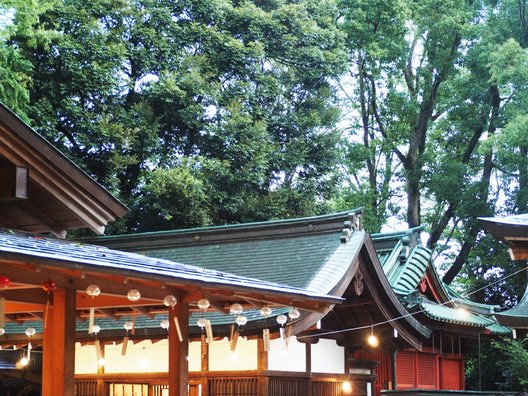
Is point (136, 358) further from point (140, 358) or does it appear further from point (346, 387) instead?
point (346, 387)

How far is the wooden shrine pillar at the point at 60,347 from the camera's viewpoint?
7.91 metres

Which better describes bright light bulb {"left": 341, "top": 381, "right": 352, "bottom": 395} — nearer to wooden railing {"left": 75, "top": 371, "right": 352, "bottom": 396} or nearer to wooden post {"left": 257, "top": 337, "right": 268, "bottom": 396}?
wooden railing {"left": 75, "top": 371, "right": 352, "bottom": 396}

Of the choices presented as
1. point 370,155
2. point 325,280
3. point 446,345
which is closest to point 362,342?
point 325,280

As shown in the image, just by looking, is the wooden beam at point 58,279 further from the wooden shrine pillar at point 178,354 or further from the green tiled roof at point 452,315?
the green tiled roof at point 452,315

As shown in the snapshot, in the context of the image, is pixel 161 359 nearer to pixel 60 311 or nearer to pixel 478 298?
pixel 60 311

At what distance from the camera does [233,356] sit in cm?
1395

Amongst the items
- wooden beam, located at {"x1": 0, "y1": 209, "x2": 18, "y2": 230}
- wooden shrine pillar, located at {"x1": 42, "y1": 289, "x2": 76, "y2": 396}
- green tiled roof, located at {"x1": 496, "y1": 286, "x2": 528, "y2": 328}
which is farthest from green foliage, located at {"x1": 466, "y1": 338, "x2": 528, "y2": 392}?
wooden shrine pillar, located at {"x1": 42, "y1": 289, "x2": 76, "y2": 396}

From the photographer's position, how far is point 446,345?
22.0m

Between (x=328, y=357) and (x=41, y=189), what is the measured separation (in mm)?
7986

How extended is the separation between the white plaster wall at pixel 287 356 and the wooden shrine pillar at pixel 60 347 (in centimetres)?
614

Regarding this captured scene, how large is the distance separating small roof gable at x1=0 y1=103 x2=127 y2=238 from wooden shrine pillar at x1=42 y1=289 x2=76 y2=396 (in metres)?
1.40

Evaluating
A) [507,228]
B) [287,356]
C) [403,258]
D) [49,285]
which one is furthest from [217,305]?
[403,258]

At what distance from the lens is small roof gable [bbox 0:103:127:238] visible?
347 inches

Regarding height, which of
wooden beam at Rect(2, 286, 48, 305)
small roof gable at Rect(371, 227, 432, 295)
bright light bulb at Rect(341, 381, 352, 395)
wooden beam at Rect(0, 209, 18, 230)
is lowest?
bright light bulb at Rect(341, 381, 352, 395)
